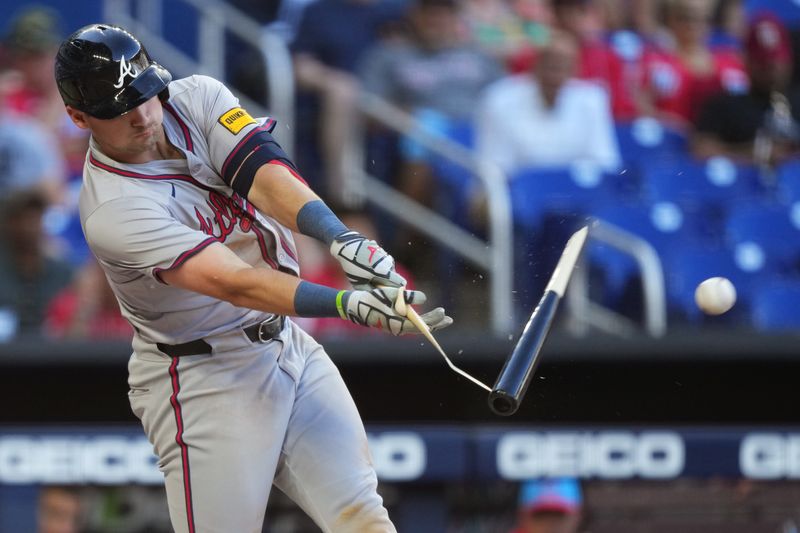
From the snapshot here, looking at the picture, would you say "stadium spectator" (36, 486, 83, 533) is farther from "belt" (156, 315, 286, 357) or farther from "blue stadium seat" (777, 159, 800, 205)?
"blue stadium seat" (777, 159, 800, 205)

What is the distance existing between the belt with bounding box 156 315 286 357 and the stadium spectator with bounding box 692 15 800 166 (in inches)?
160

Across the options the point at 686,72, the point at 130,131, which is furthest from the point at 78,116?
the point at 686,72

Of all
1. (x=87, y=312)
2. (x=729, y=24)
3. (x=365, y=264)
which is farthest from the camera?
(x=729, y=24)

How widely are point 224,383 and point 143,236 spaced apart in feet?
1.67

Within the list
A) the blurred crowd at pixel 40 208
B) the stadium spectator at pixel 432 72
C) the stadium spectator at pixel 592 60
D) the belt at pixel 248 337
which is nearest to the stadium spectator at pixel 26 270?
the blurred crowd at pixel 40 208

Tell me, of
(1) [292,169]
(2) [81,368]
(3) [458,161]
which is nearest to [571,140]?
(3) [458,161]

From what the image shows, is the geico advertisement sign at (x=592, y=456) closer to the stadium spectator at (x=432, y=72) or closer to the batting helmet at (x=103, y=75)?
the stadium spectator at (x=432, y=72)

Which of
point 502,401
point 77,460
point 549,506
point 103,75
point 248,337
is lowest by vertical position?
point 77,460

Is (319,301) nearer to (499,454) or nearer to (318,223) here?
(318,223)

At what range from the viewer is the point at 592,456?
5184mm

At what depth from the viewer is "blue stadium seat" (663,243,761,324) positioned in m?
5.87

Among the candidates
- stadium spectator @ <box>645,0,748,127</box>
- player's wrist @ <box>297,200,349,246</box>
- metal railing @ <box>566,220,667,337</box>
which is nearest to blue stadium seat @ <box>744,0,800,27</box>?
stadium spectator @ <box>645,0,748,127</box>

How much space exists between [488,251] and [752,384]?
1.29 meters

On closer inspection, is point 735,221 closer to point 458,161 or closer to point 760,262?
point 760,262
